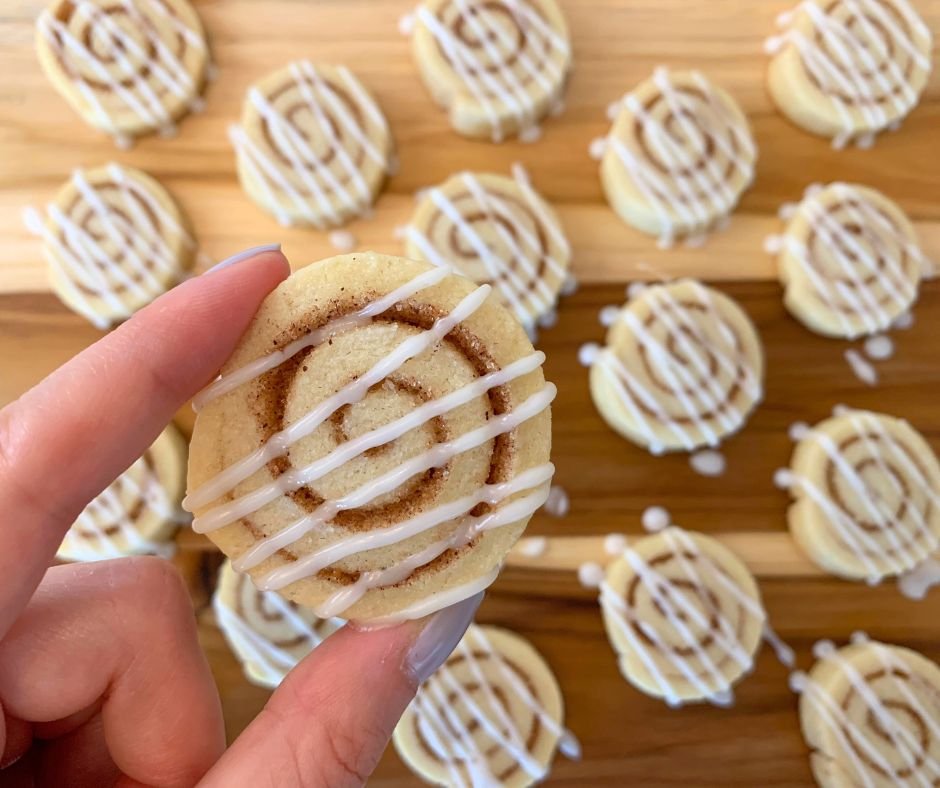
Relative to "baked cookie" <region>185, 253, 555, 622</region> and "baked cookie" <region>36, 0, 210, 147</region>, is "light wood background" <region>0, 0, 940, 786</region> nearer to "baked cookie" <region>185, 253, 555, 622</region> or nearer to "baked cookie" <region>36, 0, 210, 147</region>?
"baked cookie" <region>36, 0, 210, 147</region>

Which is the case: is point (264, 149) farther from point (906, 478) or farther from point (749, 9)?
point (906, 478)

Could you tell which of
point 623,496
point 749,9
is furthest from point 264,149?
point 749,9

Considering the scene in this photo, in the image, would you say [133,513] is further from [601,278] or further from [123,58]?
[601,278]

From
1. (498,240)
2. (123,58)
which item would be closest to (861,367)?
(498,240)

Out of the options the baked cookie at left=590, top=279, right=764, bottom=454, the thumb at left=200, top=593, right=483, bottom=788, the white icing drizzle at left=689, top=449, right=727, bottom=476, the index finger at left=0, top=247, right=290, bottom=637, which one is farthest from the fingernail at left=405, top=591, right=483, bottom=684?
the white icing drizzle at left=689, top=449, right=727, bottom=476

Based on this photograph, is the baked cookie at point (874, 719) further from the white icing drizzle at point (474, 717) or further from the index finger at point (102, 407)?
the index finger at point (102, 407)

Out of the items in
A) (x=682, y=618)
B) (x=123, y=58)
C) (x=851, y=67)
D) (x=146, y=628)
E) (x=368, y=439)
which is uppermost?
(x=123, y=58)

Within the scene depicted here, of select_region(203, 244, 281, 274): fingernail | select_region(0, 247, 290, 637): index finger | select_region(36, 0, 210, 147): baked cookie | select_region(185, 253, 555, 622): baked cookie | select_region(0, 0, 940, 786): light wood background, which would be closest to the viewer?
select_region(0, 247, 290, 637): index finger
